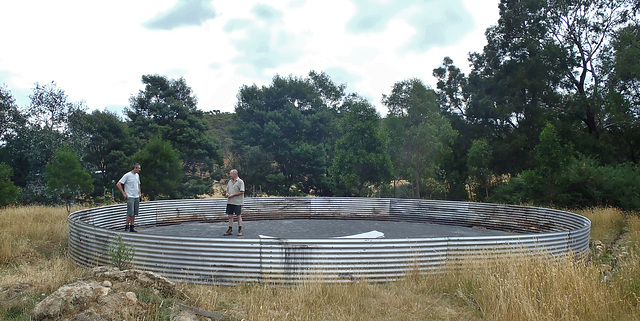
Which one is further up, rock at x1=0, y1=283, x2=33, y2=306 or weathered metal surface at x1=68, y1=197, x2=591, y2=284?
weathered metal surface at x1=68, y1=197, x2=591, y2=284

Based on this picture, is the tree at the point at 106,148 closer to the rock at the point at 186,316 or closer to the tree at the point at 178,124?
the tree at the point at 178,124

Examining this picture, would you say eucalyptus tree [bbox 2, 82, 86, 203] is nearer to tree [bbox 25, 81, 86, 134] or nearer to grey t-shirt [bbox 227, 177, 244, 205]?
tree [bbox 25, 81, 86, 134]

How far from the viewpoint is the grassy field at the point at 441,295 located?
4.83 meters

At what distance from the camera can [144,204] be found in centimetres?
1407

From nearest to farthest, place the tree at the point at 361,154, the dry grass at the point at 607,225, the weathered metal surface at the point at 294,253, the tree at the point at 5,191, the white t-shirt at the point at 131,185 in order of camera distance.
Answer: the weathered metal surface at the point at 294,253 < the white t-shirt at the point at 131,185 < the dry grass at the point at 607,225 < the tree at the point at 5,191 < the tree at the point at 361,154

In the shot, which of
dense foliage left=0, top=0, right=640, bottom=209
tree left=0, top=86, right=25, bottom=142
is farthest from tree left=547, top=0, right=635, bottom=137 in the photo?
tree left=0, top=86, right=25, bottom=142

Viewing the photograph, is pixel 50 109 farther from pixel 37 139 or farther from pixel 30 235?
pixel 30 235

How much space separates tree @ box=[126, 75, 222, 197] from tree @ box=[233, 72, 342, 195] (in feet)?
10.3

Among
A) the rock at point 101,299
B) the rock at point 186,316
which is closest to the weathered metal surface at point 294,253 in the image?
the rock at point 101,299

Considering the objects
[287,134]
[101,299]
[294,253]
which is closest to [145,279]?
[101,299]

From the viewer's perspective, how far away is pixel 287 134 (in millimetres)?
35875

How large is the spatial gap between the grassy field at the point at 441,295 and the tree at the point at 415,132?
20573 millimetres

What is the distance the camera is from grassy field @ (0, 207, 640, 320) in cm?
483

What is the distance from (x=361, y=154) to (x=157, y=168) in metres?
11.8
